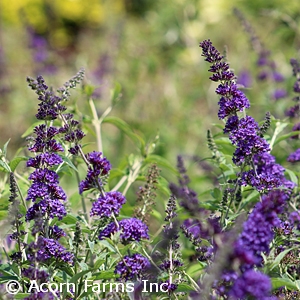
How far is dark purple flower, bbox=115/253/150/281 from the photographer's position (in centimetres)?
205

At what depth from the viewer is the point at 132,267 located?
2047 millimetres

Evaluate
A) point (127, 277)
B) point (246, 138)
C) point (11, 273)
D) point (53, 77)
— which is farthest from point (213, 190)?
point (53, 77)

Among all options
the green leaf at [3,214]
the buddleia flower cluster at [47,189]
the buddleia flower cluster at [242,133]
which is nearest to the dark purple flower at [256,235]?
the buddleia flower cluster at [242,133]

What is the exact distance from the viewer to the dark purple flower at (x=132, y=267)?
2047 millimetres

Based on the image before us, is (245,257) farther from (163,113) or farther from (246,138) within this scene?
(163,113)

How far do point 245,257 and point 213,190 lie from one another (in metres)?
1.35

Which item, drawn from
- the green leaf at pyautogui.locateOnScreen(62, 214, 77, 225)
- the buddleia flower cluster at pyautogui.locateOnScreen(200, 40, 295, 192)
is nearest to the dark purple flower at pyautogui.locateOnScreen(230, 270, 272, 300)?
the buddleia flower cluster at pyautogui.locateOnScreen(200, 40, 295, 192)

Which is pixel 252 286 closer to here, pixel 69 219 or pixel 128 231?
pixel 128 231

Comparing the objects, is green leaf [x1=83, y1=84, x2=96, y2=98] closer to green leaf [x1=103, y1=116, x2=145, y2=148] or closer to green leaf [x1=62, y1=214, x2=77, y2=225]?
green leaf [x1=103, y1=116, x2=145, y2=148]

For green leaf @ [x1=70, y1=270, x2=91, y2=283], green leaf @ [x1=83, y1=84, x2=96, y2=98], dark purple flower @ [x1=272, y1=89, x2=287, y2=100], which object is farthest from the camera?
dark purple flower @ [x1=272, y1=89, x2=287, y2=100]

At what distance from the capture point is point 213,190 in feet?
9.49

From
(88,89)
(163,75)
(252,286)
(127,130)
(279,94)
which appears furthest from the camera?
(163,75)

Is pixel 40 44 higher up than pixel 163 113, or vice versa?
pixel 40 44

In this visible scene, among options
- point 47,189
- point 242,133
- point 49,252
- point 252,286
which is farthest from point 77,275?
point 242,133
